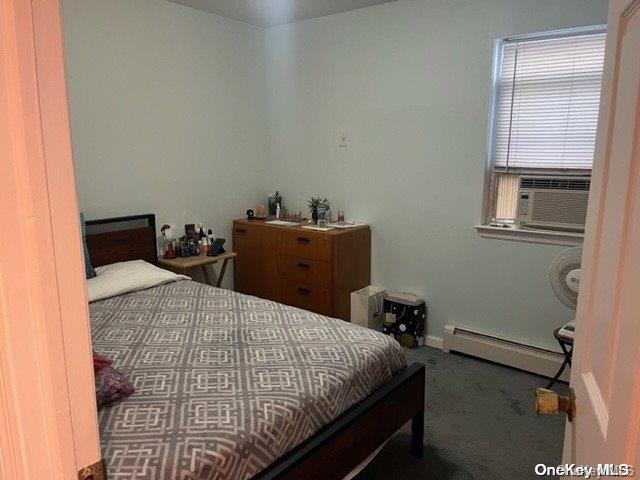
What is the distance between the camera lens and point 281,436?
153 centimetres

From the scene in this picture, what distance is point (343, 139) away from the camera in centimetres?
375

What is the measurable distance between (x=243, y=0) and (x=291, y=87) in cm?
86

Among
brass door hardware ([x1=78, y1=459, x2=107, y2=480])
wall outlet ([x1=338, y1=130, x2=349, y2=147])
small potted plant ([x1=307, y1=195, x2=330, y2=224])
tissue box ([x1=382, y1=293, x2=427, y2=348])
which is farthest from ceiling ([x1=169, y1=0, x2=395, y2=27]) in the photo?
brass door hardware ([x1=78, y1=459, x2=107, y2=480])

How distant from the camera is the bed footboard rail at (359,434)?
5.05 feet

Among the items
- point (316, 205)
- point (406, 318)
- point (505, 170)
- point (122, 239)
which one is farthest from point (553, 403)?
point (316, 205)

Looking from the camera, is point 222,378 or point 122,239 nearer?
point 222,378

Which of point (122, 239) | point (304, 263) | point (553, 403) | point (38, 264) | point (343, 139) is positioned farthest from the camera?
point (343, 139)

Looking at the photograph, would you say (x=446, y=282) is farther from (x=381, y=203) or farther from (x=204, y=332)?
(x=204, y=332)

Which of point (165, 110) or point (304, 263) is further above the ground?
point (165, 110)

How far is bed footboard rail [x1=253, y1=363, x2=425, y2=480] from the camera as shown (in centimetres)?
154

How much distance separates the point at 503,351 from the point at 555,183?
1.16 meters

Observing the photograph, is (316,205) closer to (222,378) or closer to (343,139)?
(343,139)

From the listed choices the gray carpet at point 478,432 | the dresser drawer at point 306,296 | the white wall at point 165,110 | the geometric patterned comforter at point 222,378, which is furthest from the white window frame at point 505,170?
the white wall at point 165,110

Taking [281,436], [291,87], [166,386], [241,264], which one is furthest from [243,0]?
[281,436]
